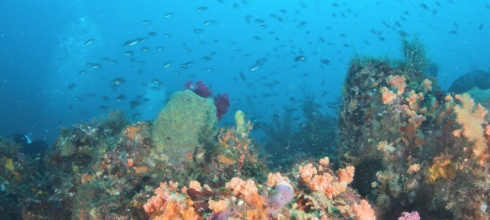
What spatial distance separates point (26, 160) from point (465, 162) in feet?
32.6

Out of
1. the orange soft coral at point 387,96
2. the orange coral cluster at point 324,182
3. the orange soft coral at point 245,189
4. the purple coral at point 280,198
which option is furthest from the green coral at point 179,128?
the orange soft coral at point 387,96

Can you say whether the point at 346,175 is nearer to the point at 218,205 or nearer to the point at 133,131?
the point at 218,205

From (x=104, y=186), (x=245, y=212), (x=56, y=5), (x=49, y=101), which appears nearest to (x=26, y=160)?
(x=104, y=186)

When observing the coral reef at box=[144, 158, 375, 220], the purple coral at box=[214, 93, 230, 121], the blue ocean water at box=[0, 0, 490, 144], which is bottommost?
the blue ocean water at box=[0, 0, 490, 144]

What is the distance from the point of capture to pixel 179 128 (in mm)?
5723

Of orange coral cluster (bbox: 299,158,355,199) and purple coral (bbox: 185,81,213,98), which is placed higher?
orange coral cluster (bbox: 299,158,355,199)

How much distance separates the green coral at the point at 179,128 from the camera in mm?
5730

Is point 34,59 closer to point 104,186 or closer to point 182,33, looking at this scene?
point 182,33

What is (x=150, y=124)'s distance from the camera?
6355mm

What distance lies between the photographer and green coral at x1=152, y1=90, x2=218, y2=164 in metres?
5.73

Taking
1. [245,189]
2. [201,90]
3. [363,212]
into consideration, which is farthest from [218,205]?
[201,90]

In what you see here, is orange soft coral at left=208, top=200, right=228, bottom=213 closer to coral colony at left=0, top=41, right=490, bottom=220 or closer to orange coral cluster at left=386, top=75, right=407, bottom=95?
coral colony at left=0, top=41, right=490, bottom=220

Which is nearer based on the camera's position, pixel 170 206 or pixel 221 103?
pixel 170 206

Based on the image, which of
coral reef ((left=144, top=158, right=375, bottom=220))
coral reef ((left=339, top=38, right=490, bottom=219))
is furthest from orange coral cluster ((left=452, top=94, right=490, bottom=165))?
coral reef ((left=144, top=158, right=375, bottom=220))
